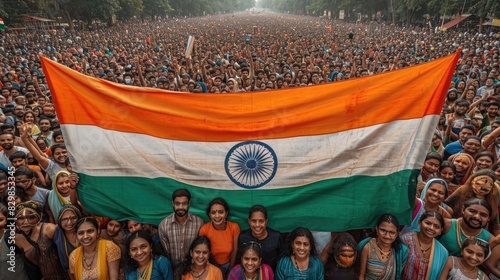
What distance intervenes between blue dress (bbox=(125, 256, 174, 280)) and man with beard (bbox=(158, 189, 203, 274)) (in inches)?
5.7

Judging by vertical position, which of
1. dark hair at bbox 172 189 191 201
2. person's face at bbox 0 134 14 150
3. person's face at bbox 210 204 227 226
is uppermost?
person's face at bbox 0 134 14 150

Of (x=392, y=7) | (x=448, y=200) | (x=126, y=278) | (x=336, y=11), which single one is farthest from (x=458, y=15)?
(x=126, y=278)

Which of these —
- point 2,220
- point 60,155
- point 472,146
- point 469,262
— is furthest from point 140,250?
point 472,146

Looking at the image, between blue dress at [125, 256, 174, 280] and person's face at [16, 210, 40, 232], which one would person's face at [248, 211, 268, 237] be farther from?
person's face at [16, 210, 40, 232]

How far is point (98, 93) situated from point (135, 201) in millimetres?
1050

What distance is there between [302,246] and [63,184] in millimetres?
2435

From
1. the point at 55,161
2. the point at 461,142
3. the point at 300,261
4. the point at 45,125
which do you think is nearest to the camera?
the point at 300,261

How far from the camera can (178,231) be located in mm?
2959

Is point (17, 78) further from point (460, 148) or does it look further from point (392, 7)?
point (392, 7)

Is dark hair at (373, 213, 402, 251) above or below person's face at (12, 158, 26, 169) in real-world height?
below

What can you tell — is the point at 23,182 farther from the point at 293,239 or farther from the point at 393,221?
the point at 393,221

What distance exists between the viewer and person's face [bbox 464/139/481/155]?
4.21 metres

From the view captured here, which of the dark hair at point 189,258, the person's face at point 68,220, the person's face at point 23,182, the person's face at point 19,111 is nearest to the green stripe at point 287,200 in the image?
the person's face at point 68,220

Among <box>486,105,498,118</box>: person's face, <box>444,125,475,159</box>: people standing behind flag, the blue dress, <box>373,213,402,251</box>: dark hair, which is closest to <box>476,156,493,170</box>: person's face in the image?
<box>444,125,475,159</box>: people standing behind flag
